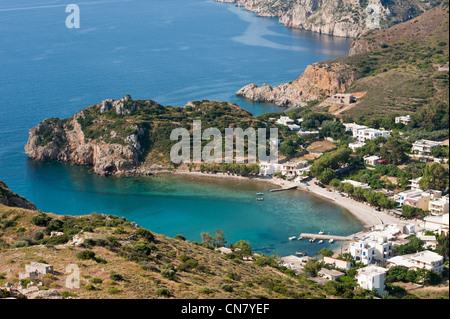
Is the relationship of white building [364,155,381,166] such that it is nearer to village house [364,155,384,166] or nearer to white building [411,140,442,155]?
village house [364,155,384,166]

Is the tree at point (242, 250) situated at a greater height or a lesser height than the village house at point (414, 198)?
lesser

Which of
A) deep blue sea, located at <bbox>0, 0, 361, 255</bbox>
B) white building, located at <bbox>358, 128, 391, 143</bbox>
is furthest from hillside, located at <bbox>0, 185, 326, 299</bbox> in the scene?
white building, located at <bbox>358, 128, 391, 143</bbox>

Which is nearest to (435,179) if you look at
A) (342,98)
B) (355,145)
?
(355,145)

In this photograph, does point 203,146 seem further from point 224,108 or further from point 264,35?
point 264,35

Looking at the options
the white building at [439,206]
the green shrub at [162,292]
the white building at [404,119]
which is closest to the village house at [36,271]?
the green shrub at [162,292]

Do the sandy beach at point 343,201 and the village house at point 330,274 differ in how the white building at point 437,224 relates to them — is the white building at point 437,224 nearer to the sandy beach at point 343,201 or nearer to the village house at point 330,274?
the sandy beach at point 343,201

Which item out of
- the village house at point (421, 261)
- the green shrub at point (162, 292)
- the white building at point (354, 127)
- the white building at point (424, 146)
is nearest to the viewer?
the green shrub at point (162, 292)
